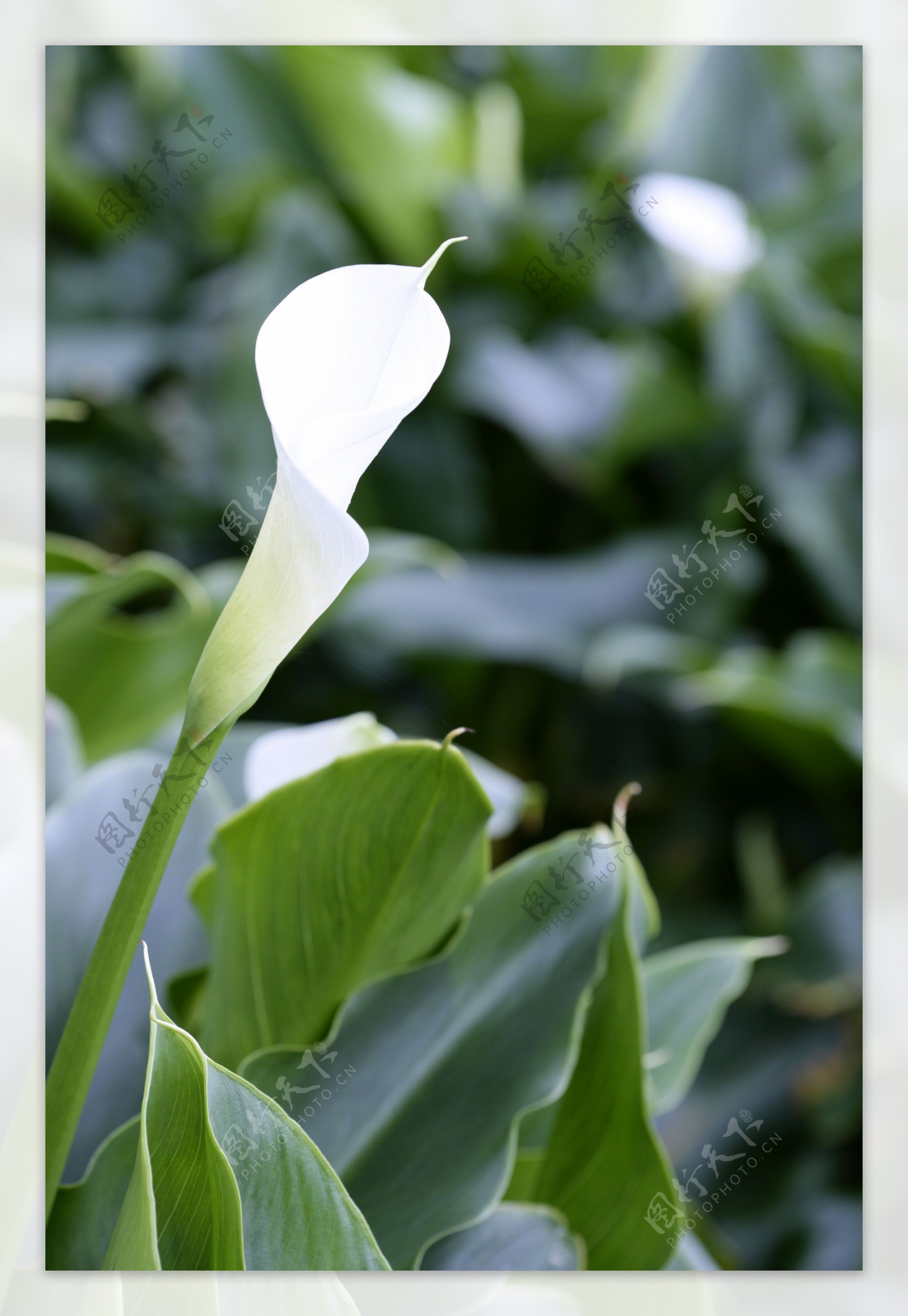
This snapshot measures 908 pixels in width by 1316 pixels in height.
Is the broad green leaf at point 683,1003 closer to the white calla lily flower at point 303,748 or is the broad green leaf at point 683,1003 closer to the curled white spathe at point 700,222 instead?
the white calla lily flower at point 303,748

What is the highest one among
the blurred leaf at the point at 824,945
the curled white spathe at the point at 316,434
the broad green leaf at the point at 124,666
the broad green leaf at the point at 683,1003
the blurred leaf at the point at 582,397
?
the curled white spathe at the point at 316,434

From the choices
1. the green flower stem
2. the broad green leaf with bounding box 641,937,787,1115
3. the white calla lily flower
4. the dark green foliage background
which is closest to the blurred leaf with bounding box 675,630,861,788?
the dark green foliage background

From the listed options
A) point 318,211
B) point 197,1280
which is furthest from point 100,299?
point 197,1280

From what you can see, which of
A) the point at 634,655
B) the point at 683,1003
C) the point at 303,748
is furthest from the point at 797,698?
the point at 303,748

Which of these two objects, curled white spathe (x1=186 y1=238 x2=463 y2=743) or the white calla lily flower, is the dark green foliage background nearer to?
the white calla lily flower

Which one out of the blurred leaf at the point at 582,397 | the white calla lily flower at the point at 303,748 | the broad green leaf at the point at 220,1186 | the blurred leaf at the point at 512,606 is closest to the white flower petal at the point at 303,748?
the white calla lily flower at the point at 303,748

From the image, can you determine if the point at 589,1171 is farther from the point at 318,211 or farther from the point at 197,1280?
the point at 318,211

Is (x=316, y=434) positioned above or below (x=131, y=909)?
above

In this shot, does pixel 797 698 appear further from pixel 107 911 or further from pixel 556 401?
pixel 107 911
